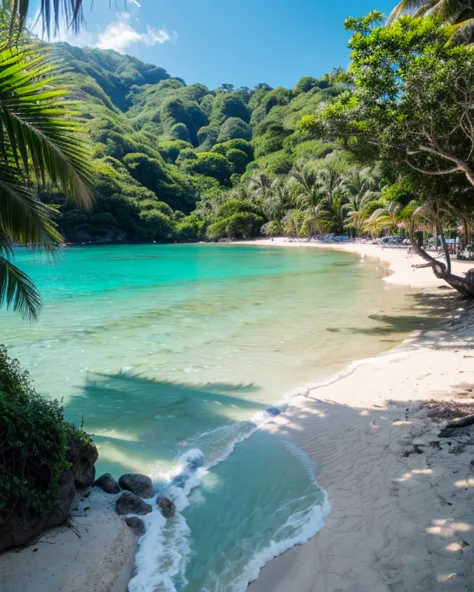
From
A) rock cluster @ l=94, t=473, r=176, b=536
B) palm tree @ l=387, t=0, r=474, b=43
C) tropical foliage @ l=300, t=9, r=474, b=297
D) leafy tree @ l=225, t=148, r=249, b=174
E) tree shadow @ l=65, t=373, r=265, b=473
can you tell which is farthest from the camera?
leafy tree @ l=225, t=148, r=249, b=174

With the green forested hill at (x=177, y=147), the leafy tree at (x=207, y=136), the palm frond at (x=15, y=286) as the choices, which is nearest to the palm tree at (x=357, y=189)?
the green forested hill at (x=177, y=147)

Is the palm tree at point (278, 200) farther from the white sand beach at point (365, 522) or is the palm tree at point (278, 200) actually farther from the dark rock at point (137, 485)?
the dark rock at point (137, 485)

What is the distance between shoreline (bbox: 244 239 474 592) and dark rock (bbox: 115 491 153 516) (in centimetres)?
126

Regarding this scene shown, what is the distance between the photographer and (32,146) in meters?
3.76

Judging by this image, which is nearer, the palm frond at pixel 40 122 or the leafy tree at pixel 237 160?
the palm frond at pixel 40 122

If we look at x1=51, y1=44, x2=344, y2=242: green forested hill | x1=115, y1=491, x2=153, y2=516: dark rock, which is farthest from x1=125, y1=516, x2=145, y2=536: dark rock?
x1=51, y1=44, x2=344, y2=242: green forested hill

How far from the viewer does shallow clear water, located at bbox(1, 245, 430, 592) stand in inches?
143

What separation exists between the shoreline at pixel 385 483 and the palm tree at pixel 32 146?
3.77 m

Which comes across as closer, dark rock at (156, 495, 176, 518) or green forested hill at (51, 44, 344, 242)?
dark rock at (156, 495, 176, 518)

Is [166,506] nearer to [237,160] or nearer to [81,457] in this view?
[81,457]

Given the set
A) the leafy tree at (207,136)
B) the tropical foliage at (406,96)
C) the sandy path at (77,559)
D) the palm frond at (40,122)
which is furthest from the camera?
the leafy tree at (207,136)

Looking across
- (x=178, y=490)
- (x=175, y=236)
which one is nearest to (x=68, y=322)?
Result: (x=178, y=490)

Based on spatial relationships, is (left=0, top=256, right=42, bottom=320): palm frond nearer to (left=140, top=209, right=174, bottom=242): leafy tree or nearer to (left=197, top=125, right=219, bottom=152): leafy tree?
(left=140, top=209, right=174, bottom=242): leafy tree

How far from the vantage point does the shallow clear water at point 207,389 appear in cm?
363
